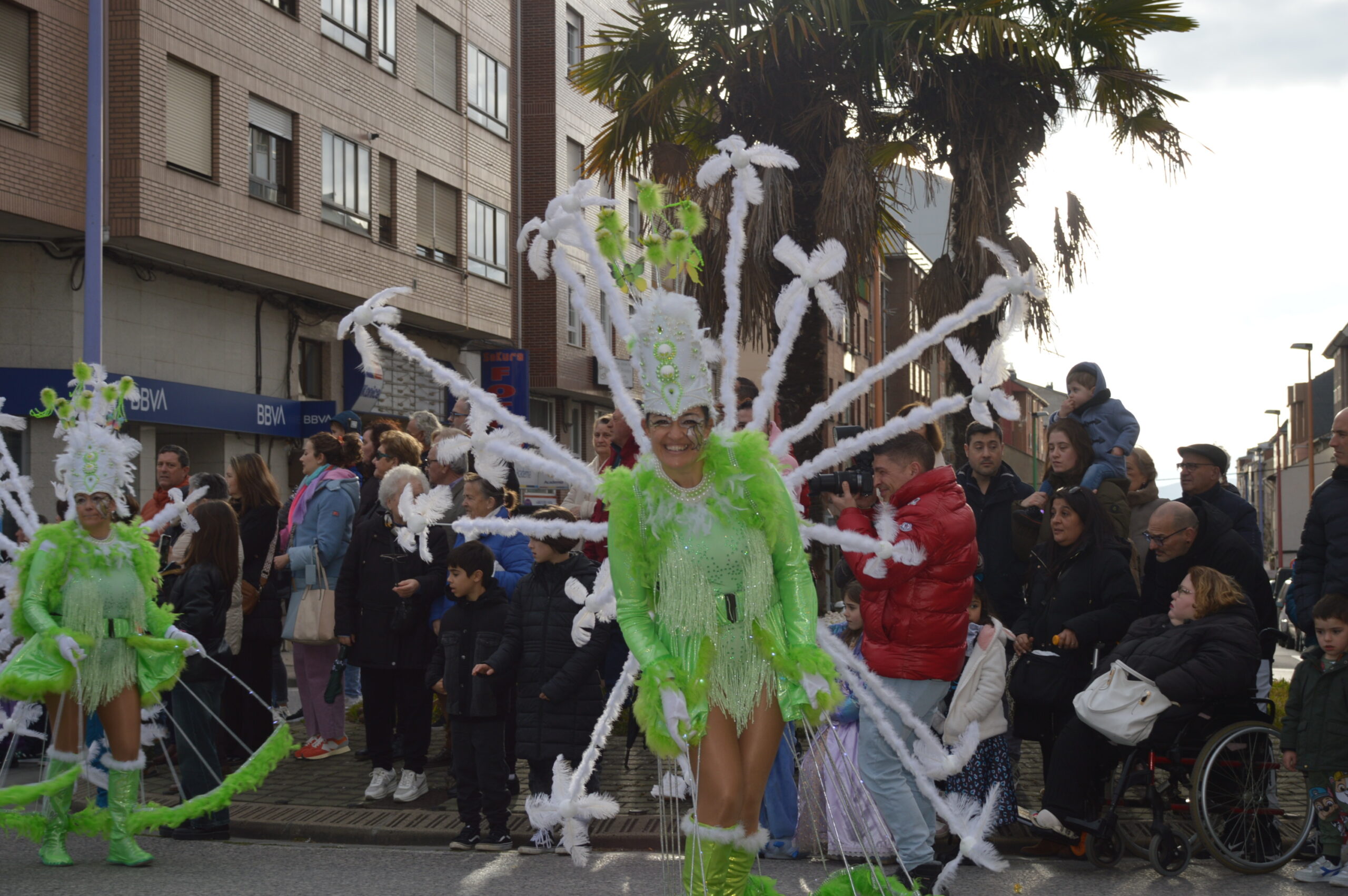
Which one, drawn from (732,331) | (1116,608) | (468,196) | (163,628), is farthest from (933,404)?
(468,196)

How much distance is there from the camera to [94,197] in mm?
13875

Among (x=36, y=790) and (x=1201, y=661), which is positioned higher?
(x=1201, y=661)

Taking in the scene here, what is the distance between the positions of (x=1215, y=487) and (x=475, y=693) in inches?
175

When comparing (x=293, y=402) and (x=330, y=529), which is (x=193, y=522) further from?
(x=293, y=402)

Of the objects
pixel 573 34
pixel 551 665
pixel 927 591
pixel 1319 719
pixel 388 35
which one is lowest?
pixel 1319 719

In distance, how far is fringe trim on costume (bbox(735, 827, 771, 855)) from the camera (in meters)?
4.29

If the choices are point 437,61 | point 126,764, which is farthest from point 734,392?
point 437,61

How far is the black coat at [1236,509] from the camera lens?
7.64 meters

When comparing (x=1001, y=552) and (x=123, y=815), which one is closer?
(x=123, y=815)

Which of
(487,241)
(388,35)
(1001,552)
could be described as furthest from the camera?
(487,241)

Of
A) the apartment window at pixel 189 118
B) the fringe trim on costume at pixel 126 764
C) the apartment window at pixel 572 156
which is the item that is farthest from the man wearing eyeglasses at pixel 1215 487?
the apartment window at pixel 572 156

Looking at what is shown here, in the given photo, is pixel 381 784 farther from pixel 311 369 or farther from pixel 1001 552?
pixel 311 369

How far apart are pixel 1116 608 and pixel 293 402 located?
1672cm

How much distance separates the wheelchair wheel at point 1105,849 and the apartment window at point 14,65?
48.1ft
